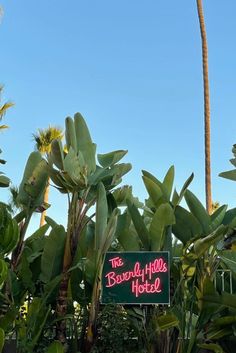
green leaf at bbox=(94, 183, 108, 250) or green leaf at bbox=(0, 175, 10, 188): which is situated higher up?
green leaf at bbox=(0, 175, 10, 188)

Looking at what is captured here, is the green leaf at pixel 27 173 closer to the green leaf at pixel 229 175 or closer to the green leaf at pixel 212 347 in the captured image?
the green leaf at pixel 229 175

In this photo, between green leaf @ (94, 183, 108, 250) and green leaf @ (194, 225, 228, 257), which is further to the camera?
green leaf @ (94, 183, 108, 250)

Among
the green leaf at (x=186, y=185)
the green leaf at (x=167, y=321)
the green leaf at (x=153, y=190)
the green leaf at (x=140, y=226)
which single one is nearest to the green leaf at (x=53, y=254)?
the green leaf at (x=140, y=226)

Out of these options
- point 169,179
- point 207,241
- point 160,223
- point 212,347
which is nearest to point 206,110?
point 169,179

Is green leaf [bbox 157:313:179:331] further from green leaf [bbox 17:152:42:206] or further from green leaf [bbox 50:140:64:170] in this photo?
green leaf [bbox 17:152:42:206]

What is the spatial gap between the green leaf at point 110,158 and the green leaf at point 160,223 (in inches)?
42.4

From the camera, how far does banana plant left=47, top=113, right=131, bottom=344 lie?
6.22 metres

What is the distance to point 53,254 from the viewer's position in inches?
254

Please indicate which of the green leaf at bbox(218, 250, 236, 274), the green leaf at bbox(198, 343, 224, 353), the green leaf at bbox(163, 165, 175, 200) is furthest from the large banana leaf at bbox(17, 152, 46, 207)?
the green leaf at bbox(198, 343, 224, 353)

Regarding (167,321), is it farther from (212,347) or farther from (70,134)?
(70,134)

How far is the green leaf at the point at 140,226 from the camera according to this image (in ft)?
21.9

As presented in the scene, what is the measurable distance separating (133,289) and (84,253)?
1.04 meters

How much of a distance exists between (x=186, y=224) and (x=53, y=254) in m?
1.83

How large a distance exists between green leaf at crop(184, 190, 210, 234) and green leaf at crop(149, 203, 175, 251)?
58cm
